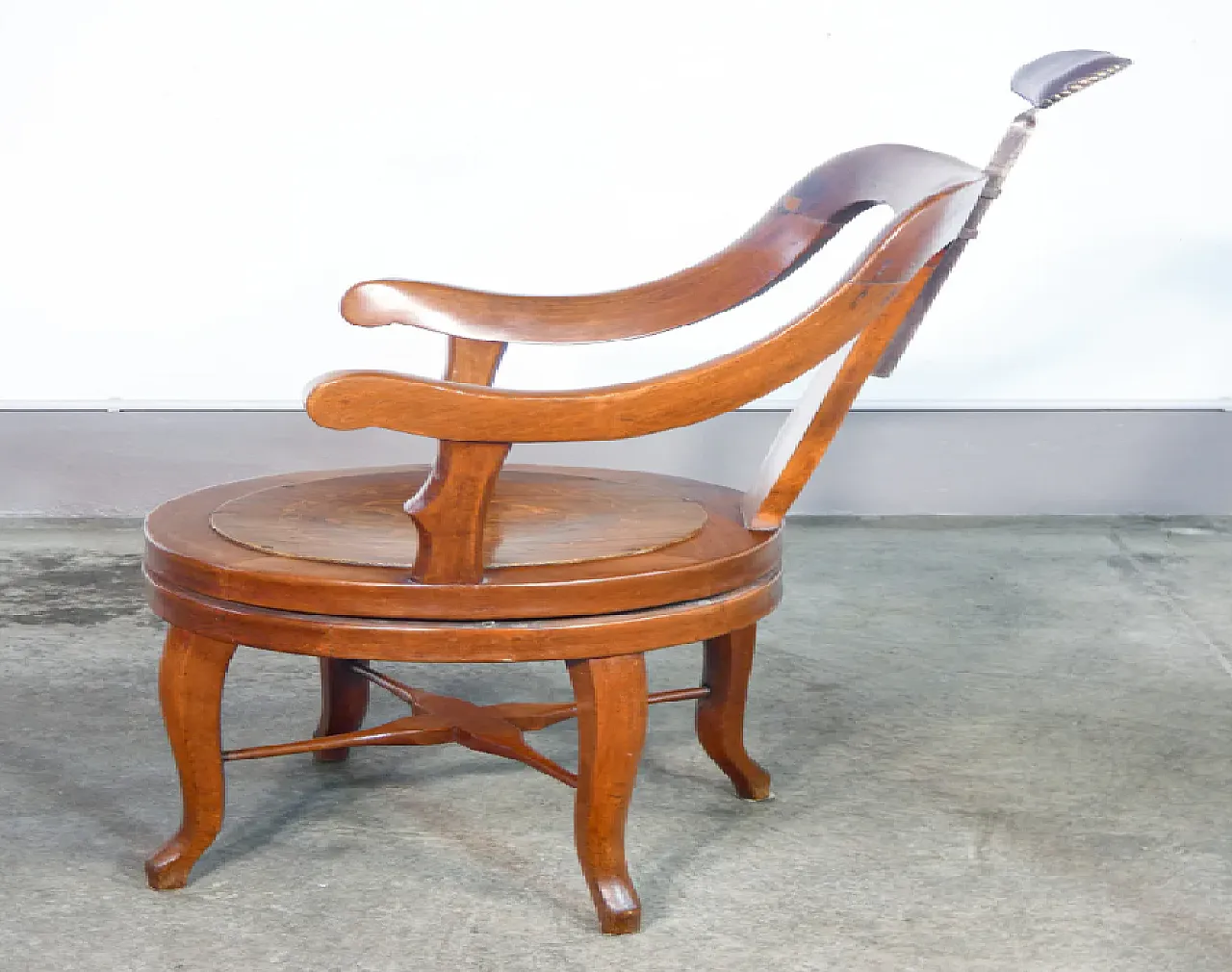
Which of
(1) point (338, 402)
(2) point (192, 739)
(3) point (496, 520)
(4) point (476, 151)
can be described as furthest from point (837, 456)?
(1) point (338, 402)

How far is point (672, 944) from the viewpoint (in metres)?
1.77

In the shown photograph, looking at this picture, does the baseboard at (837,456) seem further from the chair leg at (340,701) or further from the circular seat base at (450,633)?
the circular seat base at (450,633)

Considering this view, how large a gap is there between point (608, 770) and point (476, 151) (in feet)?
8.62

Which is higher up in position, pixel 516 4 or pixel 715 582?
pixel 516 4

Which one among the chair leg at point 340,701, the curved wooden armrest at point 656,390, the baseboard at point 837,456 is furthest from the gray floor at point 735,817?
the baseboard at point 837,456

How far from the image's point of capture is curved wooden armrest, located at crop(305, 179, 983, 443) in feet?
5.12

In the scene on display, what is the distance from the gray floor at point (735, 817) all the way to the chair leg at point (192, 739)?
4 centimetres

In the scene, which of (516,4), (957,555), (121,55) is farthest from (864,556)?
(121,55)

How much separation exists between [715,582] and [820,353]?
29 centimetres

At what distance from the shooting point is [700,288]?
2146mm

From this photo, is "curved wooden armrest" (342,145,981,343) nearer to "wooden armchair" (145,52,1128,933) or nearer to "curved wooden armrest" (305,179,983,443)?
"wooden armchair" (145,52,1128,933)

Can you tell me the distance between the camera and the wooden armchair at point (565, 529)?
1.65 metres

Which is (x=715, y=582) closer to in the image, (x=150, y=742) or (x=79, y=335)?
(x=150, y=742)

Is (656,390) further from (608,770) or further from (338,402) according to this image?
(608,770)
